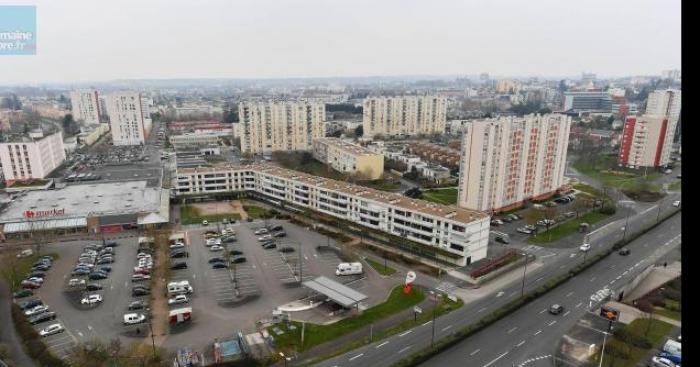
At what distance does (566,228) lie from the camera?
23594 mm

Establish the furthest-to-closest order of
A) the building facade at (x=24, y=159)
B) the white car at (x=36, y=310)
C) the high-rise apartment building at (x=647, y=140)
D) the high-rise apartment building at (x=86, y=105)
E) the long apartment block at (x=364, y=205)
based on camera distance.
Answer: the high-rise apartment building at (x=86, y=105)
the high-rise apartment building at (x=647, y=140)
the building facade at (x=24, y=159)
the long apartment block at (x=364, y=205)
the white car at (x=36, y=310)

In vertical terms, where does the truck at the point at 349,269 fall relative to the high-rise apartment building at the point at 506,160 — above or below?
below

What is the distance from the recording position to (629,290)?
53.9 ft

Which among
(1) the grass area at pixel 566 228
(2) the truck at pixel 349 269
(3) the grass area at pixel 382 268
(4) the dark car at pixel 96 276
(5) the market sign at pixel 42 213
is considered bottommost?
(4) the dark car at pixel 96 276

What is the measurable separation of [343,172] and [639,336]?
80.1ft

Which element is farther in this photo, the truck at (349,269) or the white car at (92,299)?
the truck at (349,269)

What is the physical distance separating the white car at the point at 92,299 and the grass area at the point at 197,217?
8587 mm

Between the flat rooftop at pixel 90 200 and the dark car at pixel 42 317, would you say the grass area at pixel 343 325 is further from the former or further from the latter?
the flat rooftop at pixel 90 200

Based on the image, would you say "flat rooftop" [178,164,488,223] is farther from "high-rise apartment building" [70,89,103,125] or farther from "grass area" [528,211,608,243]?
"high-rise apartment building" [70,89,103,125]

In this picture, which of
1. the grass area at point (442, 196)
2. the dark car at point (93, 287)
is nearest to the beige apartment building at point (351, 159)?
the grass area at point (442, 196)

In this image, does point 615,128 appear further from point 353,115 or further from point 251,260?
point 251,260

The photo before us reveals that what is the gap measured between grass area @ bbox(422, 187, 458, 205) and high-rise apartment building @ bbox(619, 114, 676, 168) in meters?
18.0

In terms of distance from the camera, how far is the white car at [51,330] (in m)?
13.7

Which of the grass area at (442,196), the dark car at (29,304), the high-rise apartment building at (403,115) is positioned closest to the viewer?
the dark car at (29,304)
